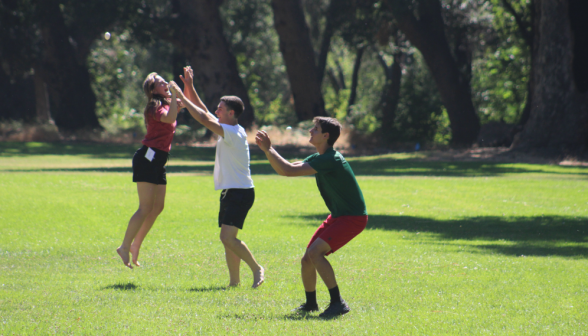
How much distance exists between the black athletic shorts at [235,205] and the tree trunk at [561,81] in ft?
65.4

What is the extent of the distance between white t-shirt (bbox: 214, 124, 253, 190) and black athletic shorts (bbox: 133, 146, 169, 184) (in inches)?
34.8

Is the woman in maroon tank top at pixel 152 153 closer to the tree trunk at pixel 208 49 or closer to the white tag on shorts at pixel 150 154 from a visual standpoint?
the white tag on shorts at pixel 150 154

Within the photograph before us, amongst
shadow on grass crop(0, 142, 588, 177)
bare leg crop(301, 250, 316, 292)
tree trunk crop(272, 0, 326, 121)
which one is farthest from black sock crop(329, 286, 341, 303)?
tree trunk crop(272, 0, 326, 121)

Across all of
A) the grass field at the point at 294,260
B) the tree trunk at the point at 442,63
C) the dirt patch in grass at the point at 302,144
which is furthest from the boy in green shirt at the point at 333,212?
the tree trunk at the point at 442,63

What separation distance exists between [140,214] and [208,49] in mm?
28001

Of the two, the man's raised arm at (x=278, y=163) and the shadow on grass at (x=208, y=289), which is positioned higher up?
the man's raised arm at (x=278, y=163)

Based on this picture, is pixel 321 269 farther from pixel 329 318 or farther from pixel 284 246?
pixel 284 246

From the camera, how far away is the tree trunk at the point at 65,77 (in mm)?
35719

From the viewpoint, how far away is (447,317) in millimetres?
A: 5586

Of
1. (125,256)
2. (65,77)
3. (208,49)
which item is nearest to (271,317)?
(125,256)

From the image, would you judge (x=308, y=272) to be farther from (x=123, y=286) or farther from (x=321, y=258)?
(x=123, y=286)

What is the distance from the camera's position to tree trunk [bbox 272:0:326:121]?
1325 inches

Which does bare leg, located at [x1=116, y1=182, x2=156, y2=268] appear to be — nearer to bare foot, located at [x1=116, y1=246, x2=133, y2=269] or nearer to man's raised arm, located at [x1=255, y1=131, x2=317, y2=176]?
bare foot, located at [x1=116, y1=246, x2=133, y2=269]

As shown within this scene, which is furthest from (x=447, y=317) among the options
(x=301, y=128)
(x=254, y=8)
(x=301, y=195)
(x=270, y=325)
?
(x=254, y=8)
